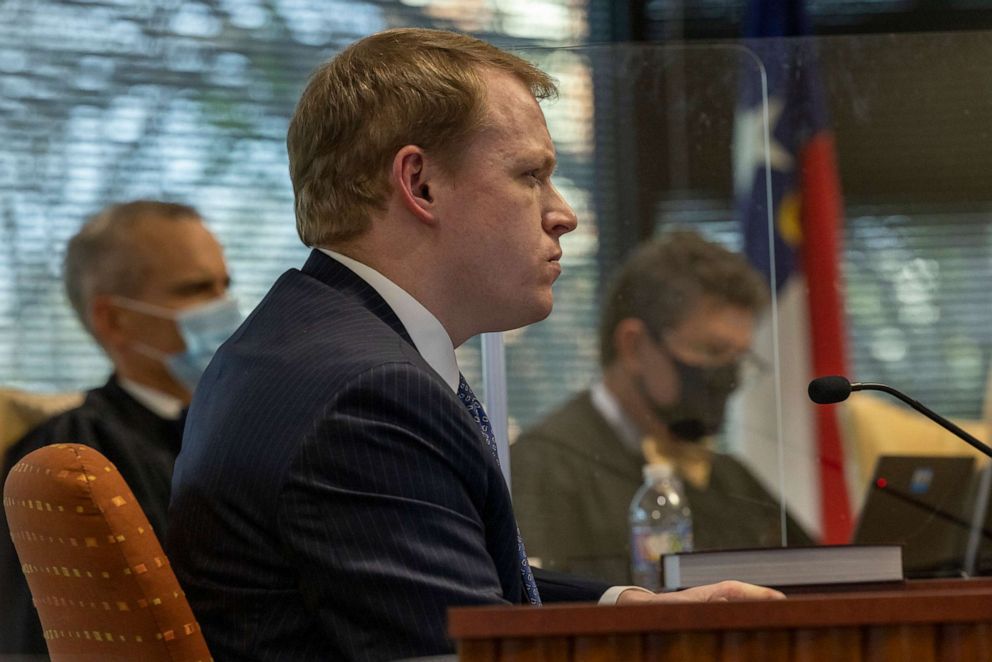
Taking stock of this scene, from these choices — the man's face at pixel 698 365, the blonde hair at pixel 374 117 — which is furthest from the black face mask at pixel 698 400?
the blonde hair at pixel 374 117

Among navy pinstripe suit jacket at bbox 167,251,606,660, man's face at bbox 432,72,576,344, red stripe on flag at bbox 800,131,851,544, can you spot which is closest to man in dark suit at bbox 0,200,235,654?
red stripe on flag at bbox 800,131,851,544

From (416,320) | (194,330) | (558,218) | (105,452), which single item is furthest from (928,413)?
(194,330)

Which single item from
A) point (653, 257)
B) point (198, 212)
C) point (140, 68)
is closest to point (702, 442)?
point (653, 257)

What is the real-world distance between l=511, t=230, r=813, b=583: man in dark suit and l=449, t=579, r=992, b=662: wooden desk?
2.11m

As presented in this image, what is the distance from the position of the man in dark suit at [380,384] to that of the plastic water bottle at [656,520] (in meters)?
1.14

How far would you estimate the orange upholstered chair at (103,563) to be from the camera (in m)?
1.24

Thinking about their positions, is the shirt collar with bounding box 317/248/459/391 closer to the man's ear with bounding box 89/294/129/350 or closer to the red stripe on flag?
the red stripe on flag

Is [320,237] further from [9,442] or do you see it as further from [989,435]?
[989,435]

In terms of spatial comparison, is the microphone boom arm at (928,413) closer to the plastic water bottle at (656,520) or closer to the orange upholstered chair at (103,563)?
the orange upholstered chair at (103,563)

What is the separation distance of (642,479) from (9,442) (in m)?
1.47

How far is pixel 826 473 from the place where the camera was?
3.01 meters

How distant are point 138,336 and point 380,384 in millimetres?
2425

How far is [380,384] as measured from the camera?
1.30 m

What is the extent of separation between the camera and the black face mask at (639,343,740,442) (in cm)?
305
